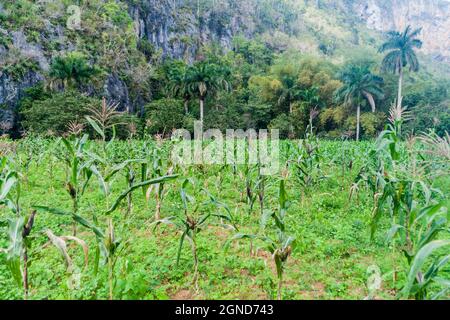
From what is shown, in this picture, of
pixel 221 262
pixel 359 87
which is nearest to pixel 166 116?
pixel 359 87

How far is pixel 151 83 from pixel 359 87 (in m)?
23.9

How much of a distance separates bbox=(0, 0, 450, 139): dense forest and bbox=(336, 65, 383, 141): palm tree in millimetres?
181

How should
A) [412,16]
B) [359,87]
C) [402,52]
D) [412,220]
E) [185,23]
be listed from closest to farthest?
1. [412,220]
2. [359,87]
3. [402,52]
4. [185,23]
5. [412,16]

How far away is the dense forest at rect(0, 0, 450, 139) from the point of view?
25906 millimetres

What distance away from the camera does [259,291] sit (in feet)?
8.86

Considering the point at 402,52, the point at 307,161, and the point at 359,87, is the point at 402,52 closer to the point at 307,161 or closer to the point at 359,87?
the point at 359,87

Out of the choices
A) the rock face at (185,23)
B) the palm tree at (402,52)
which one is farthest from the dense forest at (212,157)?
the rock face at (185,23)

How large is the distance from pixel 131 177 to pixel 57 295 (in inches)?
71.3

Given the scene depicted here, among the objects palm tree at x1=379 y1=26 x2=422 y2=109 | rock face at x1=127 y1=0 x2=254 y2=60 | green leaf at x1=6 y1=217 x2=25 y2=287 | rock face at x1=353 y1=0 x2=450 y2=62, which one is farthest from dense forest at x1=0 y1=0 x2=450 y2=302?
rock face at x1=353 y1=0 x2=450 y2=62

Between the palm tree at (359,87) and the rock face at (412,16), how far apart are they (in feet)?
319

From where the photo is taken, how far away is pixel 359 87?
100 feet

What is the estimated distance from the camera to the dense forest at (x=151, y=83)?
25.9 meters

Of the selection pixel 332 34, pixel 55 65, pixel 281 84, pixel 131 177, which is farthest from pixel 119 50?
pixel 332 34

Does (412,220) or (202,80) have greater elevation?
(202,80)
